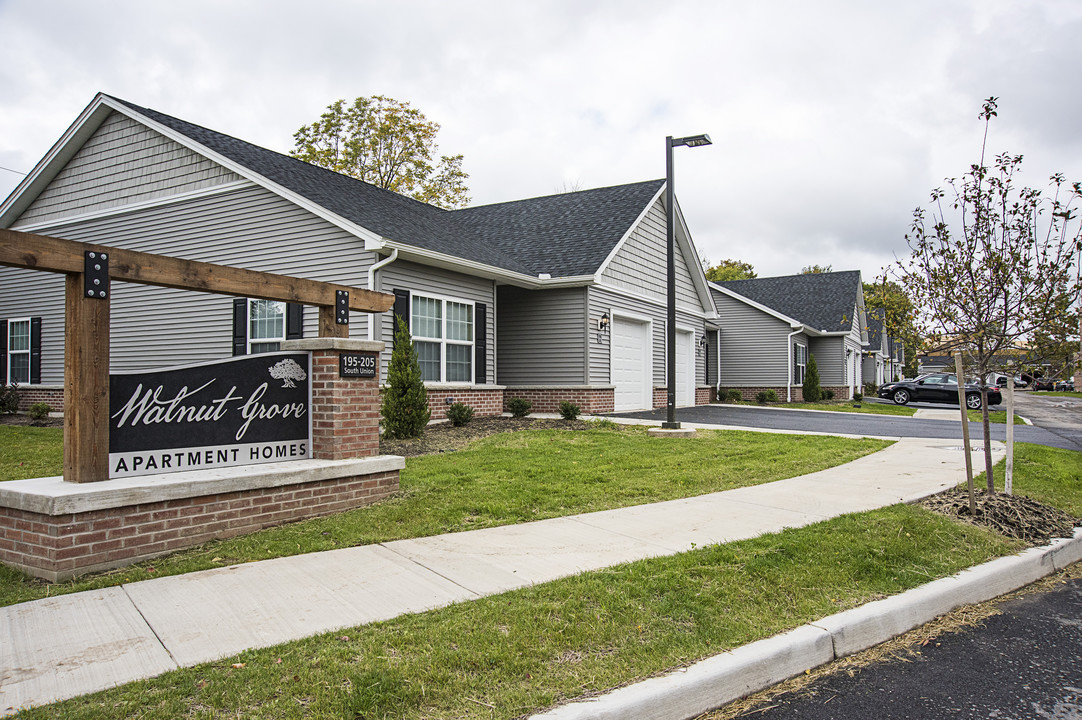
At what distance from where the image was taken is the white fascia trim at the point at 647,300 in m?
17.4

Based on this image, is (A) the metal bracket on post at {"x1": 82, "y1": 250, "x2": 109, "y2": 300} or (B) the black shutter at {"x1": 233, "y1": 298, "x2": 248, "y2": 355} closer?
(A) the metal bracket on post at {"x1": 82, "y1": 250, "x2": 109, "y2": 300}

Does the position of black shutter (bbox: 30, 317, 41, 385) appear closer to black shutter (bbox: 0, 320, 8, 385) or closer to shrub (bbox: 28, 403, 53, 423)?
black shutter (bbox: 0, 320, 8, 385)

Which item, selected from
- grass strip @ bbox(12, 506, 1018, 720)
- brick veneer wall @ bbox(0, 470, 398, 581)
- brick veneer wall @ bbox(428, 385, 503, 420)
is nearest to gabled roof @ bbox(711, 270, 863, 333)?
brick veneer wall @ bbox(428, 385, 503, 420)

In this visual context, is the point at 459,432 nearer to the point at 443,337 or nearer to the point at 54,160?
the point at 443,337

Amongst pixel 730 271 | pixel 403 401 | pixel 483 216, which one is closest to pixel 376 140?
pixel 483 216

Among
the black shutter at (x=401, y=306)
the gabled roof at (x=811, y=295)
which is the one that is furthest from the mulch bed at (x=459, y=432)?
the gabled roof at (x=811, y=295)

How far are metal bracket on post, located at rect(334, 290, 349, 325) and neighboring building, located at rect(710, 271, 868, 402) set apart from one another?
22.8 metres

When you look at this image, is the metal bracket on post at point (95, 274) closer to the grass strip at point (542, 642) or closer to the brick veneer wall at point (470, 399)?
the grass strip at point (542, 642)

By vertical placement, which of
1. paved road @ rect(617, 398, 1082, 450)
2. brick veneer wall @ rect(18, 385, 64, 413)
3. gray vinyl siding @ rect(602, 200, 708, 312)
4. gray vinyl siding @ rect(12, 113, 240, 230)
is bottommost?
paved road @ rect(617, 398, 1082, 450)

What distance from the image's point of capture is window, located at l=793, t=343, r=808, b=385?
30.6 metres

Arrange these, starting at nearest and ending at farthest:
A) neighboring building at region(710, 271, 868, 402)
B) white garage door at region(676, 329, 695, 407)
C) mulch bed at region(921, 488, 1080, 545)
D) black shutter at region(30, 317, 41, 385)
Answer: mulch bed at region(921, 488, 1080, 545), black shutter at region(30, 317, 41, 385), white garage door at region(676, 329, 695, 407), neighboring building at region(710, 271, 868, 402)

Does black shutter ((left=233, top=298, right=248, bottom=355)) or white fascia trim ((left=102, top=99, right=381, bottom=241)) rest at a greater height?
white fascia trim ((left=102, top=99, right=381, bottom=241))

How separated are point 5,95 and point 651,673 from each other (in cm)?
2312

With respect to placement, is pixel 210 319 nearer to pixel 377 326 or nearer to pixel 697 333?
pixel 377 326
